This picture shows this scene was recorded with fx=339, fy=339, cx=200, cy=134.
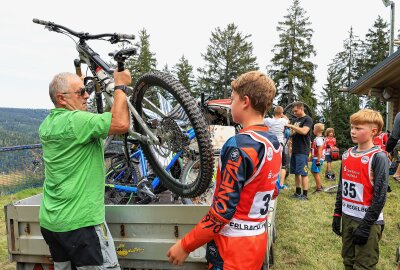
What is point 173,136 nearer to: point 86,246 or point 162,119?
point 162,119

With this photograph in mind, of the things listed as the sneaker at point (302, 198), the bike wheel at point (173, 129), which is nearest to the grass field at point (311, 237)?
the sneaker at point (302, 198)

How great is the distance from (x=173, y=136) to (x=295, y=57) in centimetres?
3618

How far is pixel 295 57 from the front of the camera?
36500 mm

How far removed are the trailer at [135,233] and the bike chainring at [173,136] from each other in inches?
26.8

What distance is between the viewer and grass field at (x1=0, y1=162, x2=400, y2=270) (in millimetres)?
4094

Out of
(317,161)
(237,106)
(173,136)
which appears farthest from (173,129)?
(317,161)

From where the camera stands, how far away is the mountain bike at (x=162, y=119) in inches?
101

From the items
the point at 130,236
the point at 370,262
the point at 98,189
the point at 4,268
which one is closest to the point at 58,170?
the point at 98,189

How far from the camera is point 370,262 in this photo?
257 centimetres

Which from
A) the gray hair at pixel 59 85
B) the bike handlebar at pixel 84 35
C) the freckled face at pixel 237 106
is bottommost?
the freckled face at pixel 237 106

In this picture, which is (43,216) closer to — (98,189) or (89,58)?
(98,189)

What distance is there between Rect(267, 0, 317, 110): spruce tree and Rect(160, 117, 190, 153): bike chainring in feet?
113

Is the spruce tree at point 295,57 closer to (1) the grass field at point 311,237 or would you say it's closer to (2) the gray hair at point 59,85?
(1) the grass field at point 311,237

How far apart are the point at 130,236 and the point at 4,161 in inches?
275
